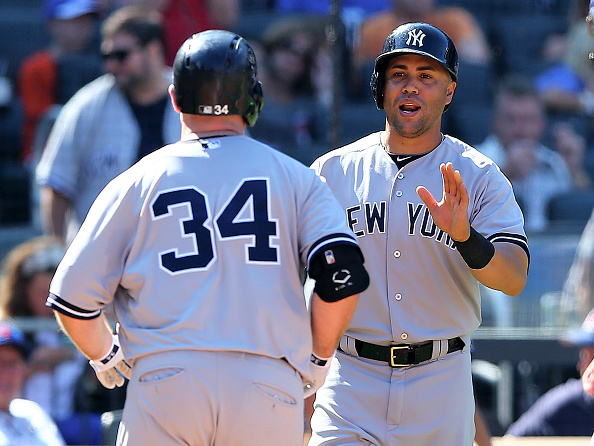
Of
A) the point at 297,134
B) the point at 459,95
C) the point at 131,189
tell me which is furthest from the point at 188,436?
the point at 459,95

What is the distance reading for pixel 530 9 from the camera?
33.3ft

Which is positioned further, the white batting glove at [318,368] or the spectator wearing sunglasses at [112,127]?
the spectator wearing sunglasses at [112,127]

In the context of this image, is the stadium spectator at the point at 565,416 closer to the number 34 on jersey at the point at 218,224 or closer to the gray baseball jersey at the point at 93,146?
the gray baseball jersey at the point at 93,146

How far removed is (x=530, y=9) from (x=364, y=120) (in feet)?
11.0


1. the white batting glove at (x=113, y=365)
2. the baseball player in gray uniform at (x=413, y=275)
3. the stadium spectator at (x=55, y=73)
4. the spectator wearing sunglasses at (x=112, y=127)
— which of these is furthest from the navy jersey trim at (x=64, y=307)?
the stadium spectator at (x=55, y=73)

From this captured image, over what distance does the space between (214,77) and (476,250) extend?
912 millimetres

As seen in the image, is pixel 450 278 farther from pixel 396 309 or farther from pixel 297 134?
pixel 297 134

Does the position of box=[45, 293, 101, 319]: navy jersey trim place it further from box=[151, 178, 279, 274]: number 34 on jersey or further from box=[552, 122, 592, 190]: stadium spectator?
box=[552, 122, 592, 190]: stadium spectator

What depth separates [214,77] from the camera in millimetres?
2729

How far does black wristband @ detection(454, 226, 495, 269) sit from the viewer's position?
2.93m

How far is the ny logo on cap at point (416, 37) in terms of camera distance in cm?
322

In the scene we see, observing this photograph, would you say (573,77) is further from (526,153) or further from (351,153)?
(351,153)

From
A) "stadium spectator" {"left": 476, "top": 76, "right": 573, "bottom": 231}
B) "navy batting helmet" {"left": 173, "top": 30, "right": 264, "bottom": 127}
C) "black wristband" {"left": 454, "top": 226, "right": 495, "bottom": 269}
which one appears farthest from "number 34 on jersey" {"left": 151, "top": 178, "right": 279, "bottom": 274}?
"stadium spectator" {"left": 476, "top": 76, "right": 573, "bottom": 231}

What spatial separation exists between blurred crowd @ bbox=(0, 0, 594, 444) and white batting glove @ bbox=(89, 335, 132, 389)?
1.81m
